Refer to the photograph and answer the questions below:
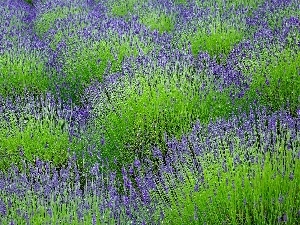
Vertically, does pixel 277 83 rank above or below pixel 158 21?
below

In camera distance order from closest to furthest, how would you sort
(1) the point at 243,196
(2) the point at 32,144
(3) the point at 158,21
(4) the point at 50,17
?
(1) the point at 243,196, (2) the point at 32,144, (3) the point at 158,21, (4) the point at 50,17

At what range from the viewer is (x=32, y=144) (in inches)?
159

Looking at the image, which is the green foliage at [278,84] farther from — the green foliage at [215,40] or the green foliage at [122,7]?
the green foliage at [122,7]

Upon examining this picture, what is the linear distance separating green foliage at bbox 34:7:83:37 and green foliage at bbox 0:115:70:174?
11.2 feet

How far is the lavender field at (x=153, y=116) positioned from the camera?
2.78 m

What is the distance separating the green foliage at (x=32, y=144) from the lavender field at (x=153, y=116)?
0.04ft

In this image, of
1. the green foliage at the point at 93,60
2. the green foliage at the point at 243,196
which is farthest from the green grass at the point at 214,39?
the green foliage at the point at 243,196

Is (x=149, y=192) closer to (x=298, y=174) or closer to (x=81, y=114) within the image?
(x=298, y=174)

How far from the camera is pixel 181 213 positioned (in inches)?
109

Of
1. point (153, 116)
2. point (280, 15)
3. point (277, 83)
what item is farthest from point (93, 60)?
point (280, 15)

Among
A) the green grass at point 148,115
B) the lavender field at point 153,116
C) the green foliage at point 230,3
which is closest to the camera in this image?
the lavender field at point 153,116

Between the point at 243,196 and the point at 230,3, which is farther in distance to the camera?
the point at 230,3

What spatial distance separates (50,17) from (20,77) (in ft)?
8.21

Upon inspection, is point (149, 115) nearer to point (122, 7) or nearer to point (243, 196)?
point (243, 196)
